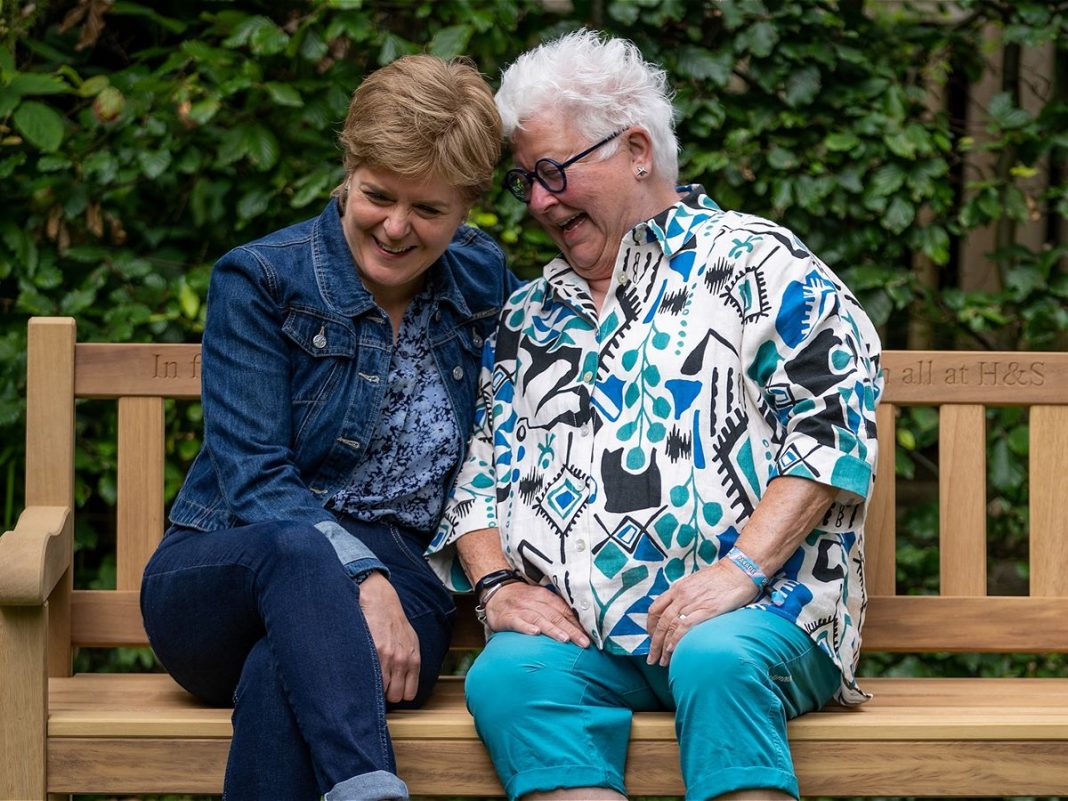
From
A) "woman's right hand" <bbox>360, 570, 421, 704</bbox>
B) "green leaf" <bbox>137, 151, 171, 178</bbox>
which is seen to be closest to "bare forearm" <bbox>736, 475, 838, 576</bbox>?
"woman's right hand" <bbox>360, 570, 421, 704</bbox>

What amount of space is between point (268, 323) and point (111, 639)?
880 millimetres

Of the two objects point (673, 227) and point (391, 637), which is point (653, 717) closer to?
point (391, 637)

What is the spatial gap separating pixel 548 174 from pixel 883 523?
3.54 ft

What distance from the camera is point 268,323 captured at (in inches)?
105

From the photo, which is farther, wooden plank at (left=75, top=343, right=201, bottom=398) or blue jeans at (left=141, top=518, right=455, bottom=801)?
wooden plank at (left=75, top=343, right=201, bottom=398)

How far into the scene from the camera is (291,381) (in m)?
2.71

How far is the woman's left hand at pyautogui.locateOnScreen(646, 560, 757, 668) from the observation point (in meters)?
2.43

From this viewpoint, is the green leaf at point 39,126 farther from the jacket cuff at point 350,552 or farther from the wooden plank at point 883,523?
the wooden plank at point 883,523

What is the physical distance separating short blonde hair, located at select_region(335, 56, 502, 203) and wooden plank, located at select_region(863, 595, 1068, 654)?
1297 millimetres

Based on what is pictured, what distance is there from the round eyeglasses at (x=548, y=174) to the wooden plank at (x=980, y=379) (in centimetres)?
87

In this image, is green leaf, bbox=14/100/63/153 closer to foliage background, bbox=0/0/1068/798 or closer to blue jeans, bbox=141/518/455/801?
foliage background, bbox=0/0/1068/798

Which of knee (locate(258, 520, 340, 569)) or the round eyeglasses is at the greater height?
the round eyeglasses

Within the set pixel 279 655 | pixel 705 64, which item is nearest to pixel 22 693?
pixel 279 655

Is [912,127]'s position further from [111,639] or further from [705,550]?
[111,639]
